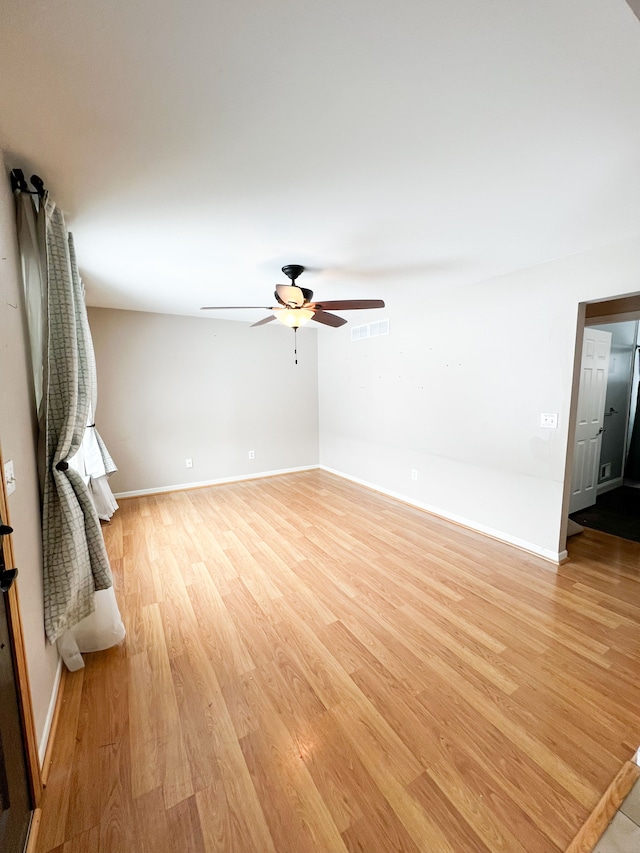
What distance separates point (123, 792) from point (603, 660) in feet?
7.50

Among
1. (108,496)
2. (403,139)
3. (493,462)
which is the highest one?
(403,139)

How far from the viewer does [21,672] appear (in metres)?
1.08

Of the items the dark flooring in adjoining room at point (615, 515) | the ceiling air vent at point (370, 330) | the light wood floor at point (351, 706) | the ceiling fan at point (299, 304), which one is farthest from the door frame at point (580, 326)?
the ceiling air vent at point (370, 330)

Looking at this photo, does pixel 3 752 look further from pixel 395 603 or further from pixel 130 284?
pixel 130 284

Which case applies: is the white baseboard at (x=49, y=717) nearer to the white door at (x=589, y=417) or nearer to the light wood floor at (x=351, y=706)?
the light wood floor at (x=351, y=706)

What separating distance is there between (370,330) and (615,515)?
11.6ft

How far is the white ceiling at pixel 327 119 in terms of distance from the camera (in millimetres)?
858

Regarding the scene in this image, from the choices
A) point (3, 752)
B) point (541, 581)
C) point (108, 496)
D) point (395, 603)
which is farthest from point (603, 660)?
point (108, 496)

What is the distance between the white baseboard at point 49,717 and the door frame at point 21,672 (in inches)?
4.9

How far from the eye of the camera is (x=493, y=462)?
3.06 metres

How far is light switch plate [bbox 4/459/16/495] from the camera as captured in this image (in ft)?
3.57

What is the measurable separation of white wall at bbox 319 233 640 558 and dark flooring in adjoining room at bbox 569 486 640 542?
1175 mm

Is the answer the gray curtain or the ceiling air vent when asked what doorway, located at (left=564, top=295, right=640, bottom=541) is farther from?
the gray curtain

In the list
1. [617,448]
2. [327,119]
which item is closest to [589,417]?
[617,448]
